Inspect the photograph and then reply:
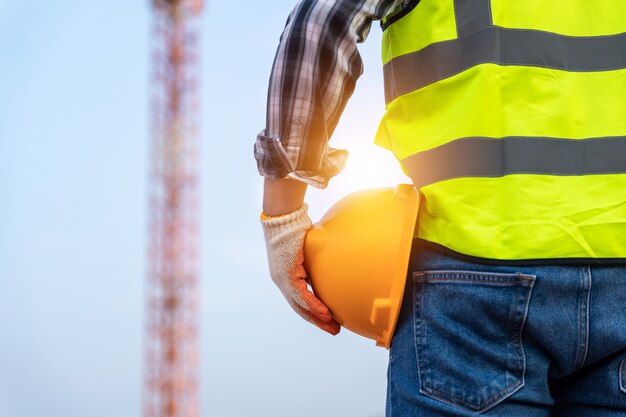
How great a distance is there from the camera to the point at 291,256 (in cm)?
150

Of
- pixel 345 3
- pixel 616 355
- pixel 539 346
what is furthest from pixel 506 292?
pixel 345 3

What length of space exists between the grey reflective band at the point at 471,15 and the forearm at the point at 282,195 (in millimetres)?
478

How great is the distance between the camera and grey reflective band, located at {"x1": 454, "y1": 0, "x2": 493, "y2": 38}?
1318 mm

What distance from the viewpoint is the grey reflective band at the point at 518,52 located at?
1300mm

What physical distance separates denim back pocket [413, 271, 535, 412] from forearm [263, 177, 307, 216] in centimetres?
41

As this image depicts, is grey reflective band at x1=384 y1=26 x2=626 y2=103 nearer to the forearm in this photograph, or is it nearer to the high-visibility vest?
the high-visibility vest

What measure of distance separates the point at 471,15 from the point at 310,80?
349mm

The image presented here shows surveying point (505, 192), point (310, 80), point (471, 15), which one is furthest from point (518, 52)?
point (310, 80)

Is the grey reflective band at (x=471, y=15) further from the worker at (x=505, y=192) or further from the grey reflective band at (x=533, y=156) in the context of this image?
the grey reflective band at (x=533, y=156)

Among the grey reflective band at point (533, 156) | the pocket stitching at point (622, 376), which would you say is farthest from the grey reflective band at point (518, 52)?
A: the pocket stitching at point (622, 376)

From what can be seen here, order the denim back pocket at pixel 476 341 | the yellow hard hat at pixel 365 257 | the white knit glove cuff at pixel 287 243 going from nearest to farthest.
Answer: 1. the denim back pocket at pixel 476 341
2. the yellow hard hat at pixel 365 257
3. the white knit glove cuff at pixel 287 243

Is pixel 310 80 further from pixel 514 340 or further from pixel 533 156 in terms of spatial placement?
pixel 514 340

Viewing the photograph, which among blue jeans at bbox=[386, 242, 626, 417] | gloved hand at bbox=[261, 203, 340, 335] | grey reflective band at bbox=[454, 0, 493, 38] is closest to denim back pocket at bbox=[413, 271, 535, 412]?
blue jeans at bbox=[386, 242, 626, 417]

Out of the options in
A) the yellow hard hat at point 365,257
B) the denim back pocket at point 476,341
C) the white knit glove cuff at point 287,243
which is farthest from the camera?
the white knit glove cuff at point 287,243
